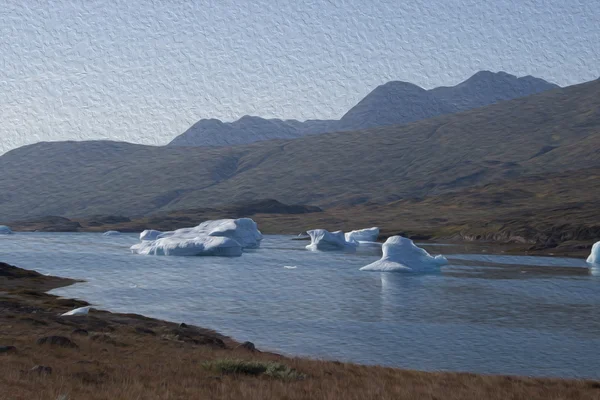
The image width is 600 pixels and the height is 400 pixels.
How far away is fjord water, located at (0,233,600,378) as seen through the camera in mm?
34688

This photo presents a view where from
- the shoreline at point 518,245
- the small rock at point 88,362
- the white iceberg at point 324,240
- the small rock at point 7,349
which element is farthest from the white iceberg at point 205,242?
the small rock at point 88,362

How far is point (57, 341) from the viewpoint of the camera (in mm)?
24781

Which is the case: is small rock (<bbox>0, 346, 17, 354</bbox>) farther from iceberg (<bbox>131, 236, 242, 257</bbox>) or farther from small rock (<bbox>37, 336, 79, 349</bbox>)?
iceberg (<bbox>131, 236, 242, 257</bbox>)

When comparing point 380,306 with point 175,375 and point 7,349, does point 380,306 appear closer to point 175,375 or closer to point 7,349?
point 7,349

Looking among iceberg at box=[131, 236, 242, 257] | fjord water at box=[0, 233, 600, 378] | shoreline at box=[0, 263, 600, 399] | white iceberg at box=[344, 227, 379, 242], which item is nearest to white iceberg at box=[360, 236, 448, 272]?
fjord water at box=[0, 233, 600, 378]

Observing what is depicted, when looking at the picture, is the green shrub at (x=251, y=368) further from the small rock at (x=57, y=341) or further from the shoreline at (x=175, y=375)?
the small rock at (x=57, y=341)

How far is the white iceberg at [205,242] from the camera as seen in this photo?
105 metres

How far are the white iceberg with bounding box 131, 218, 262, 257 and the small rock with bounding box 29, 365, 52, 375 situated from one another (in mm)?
85385

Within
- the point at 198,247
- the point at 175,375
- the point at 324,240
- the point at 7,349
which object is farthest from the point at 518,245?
the point at 175,375

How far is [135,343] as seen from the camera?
28328mm

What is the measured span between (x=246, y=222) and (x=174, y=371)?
10399cm

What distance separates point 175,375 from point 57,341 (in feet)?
23.5

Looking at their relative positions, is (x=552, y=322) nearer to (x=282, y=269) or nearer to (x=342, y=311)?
(x=342, y=311)

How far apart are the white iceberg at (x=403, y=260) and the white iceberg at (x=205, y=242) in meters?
30.6
